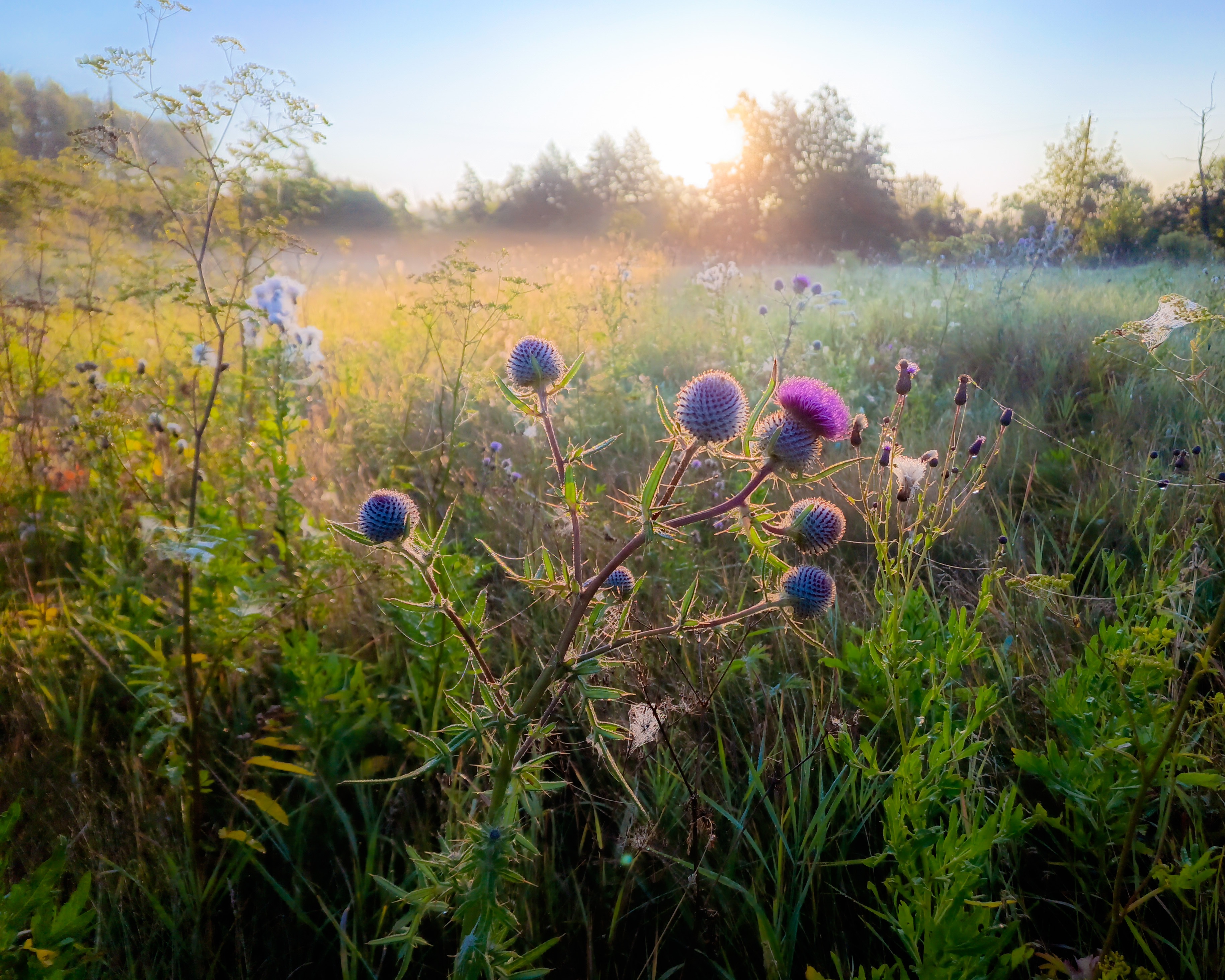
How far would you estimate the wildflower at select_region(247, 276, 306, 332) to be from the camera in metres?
4.07

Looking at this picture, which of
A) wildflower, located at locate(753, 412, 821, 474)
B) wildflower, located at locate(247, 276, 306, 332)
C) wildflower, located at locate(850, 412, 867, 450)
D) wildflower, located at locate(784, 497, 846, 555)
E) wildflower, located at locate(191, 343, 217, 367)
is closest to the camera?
wildflower, located at locate(753, 412, 821, 474)

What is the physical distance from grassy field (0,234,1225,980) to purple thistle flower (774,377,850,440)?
0.19 metres

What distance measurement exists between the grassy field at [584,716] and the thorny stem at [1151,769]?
14 mm

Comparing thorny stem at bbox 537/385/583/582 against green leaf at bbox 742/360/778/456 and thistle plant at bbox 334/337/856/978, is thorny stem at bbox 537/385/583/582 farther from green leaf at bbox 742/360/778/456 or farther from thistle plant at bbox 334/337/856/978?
green leaf at bbox 742/360/778/456

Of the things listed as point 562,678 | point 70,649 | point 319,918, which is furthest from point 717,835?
point 70,649

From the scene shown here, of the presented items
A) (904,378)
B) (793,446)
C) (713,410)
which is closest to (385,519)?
(713,410)

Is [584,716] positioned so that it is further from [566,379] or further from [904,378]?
[904,378]

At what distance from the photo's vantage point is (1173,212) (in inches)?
A: 685

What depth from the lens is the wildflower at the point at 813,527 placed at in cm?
131

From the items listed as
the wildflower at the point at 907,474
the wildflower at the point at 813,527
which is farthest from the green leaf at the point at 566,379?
the wildflower at the point at 907,474

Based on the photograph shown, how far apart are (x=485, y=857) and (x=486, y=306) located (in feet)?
7.05

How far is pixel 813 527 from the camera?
4.53 feet

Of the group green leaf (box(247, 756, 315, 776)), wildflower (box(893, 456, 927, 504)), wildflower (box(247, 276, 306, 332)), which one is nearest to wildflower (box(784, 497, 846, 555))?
wildflower (box(893, 456, 927, 504))

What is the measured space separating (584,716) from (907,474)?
1.31 metres
